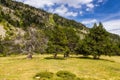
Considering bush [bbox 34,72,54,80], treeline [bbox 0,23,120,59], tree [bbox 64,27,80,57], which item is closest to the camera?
bush [bbox 34,72,54,80]

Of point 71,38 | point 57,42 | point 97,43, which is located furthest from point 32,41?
point 97,43

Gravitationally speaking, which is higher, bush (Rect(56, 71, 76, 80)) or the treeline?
the treeline

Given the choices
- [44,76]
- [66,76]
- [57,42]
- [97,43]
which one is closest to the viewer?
[44,76]

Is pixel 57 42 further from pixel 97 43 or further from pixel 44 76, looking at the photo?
pixel 44 76

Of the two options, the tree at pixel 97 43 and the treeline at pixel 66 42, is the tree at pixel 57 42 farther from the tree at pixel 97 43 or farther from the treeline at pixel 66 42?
the tree at pixel 97 43

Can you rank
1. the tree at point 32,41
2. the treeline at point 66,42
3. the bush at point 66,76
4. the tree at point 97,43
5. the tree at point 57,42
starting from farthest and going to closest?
the tree at point 32,41, the tree at point 97,43, the treeline at point 66,42, the tree at point 57,42, the bush at point 66,76

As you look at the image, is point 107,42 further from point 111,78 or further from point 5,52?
point 5,52

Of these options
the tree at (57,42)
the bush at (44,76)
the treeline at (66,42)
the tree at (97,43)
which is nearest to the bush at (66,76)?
the bush at (44,76)

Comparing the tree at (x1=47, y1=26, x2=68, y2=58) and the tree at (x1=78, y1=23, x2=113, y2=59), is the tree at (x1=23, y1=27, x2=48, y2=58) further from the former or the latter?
the tree at (x1=78, y1=23, x2=113, y2=59)

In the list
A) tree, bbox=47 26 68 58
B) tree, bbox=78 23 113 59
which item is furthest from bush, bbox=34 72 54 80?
tree, bbox=78 23 113 59

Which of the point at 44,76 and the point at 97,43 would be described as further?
the point at 97,43

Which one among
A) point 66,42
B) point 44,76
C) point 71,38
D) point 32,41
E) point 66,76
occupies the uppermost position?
point 71,38

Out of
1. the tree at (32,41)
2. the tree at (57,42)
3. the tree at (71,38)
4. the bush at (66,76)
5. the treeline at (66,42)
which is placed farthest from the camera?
the tree at (71,38)

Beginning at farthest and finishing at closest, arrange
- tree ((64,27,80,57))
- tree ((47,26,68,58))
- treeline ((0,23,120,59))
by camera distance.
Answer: tree ((64,27,80,57)) < treeline ((0,23,120,59)) < tree ((47,26,68,58))
